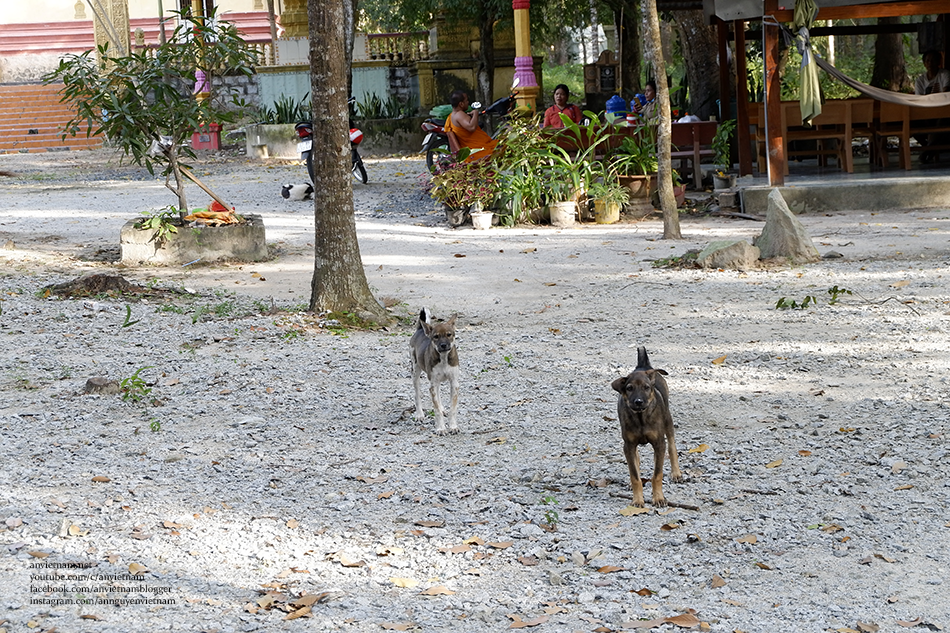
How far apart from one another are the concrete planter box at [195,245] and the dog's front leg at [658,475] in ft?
24.8

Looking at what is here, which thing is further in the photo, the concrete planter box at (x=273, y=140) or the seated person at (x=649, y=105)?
the concrete planter box at (x=273, y=140)

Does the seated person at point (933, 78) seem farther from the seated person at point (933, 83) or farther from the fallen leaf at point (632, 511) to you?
the fallen leaf at point (632, 511)

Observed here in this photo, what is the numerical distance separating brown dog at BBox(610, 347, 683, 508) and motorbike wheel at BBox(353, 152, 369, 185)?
43.2ft

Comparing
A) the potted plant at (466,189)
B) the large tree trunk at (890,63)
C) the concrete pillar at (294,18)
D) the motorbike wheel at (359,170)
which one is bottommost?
the potted plant at (466,189)

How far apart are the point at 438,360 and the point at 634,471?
53.8 inches

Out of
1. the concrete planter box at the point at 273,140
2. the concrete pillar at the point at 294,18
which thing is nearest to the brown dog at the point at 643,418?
the concrete planter box at the point at 273,140

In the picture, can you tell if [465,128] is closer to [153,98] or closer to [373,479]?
[153,98]

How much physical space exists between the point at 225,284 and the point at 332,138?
8.58ft

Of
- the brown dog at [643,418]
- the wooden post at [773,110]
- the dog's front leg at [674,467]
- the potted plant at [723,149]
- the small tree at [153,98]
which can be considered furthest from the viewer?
the potted plant at [723,149]

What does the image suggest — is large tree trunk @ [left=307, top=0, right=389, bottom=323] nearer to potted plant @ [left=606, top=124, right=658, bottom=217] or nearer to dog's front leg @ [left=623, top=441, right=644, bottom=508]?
dog's front leg @ [left=623, top=441, right=644, bottom=508]

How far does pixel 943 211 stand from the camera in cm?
1231

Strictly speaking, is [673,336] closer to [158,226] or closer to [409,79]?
[158,226]

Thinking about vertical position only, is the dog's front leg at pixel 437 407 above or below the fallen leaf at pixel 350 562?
above

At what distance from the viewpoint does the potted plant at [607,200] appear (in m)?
12.9
